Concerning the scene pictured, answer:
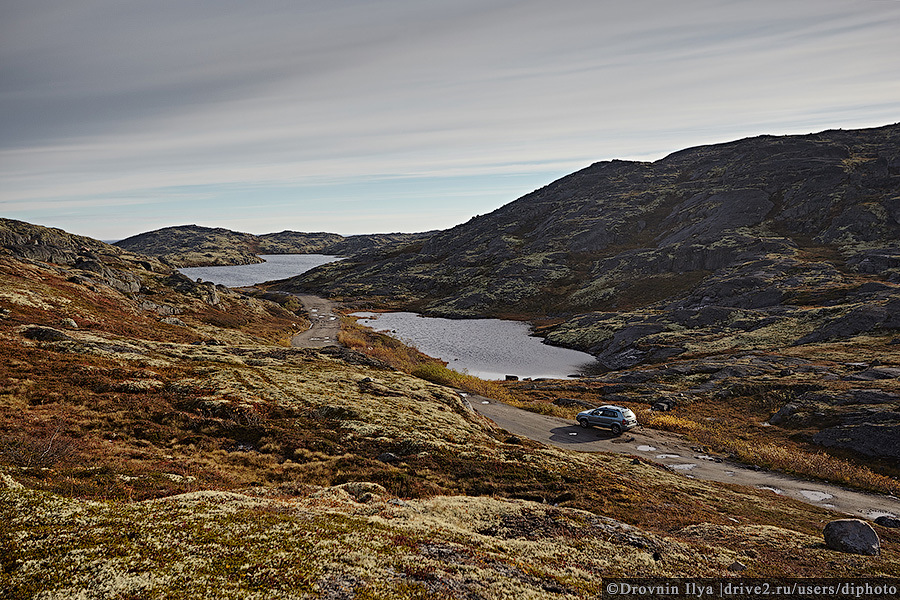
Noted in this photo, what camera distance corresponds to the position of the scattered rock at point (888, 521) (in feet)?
76.4

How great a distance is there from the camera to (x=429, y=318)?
14138 cm

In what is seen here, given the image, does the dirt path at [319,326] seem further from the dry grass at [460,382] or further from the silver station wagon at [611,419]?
the silver station wagon at [611,419]

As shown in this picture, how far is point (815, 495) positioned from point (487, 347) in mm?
71409

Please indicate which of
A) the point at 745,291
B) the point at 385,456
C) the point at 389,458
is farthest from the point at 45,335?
the point at 745,291

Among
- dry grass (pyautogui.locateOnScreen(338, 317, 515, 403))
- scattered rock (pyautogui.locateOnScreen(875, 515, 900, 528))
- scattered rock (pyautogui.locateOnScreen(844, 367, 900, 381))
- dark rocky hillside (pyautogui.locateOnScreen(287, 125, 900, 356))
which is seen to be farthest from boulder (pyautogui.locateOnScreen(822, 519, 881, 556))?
dark rocky hillside (pyautogui.locateOnScreen(287, 125, 900, 356))

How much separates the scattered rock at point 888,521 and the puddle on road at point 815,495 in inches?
174

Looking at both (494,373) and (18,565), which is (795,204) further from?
(18,565)

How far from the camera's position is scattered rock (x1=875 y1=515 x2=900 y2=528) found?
76.4ft

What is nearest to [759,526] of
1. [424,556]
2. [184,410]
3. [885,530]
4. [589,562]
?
[885,530]

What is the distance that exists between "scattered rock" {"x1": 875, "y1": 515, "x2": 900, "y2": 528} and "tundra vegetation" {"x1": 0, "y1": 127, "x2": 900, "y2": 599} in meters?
1.93

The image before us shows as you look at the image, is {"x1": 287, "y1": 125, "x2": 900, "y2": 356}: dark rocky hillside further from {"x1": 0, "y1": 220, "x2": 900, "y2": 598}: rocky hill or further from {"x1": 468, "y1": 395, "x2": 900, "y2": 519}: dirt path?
{"x1": 0, "y1": 220, "x2": 900, "y2": 598}: rocky hill

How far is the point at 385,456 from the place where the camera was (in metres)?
29.1

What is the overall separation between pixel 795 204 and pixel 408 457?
593 feet

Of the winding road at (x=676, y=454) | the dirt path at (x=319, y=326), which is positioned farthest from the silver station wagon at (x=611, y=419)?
the dirt path at (x=319, y=326)
